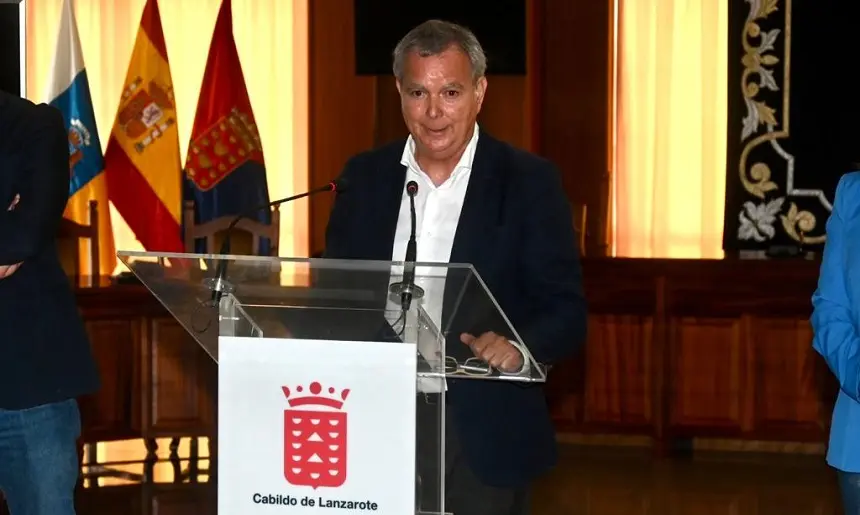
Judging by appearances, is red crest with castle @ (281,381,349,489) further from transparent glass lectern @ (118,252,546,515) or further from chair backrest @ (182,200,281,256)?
chair backrest @ (182,200,281,256)

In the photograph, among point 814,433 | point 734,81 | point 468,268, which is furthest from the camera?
point 734,81

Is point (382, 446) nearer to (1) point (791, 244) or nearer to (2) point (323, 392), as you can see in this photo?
(2) point (323, 392)

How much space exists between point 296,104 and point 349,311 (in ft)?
19.4

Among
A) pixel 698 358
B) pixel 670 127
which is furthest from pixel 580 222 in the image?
pixel 670 127

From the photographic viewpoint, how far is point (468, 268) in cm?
190

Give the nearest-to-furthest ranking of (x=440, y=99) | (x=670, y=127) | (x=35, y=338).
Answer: (x=440, y=99) < (x=35, y=338) < (x=670, y=127)

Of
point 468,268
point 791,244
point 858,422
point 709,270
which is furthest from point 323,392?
point 791,244

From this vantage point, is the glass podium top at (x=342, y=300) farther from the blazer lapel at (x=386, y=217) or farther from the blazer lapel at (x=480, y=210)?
the blazer lapel at (x=386, y=217)

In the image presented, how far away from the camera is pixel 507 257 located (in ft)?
7.72

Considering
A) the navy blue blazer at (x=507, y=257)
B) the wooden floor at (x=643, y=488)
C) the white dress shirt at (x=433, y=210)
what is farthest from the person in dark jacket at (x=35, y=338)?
the wooden floor at (x=643, y=488)

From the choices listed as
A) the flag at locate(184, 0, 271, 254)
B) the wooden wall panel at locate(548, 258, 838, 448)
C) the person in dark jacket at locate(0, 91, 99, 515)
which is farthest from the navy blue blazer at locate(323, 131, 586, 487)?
the flag at locate(184, 0, 271, 254)

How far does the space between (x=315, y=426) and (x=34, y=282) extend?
0.78 metres

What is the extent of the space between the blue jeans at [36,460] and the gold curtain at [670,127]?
16.8 feet

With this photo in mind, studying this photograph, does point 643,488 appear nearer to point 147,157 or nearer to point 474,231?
point 147,157
